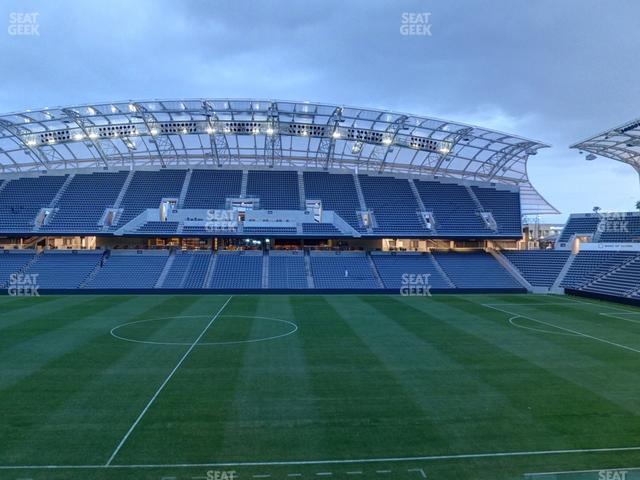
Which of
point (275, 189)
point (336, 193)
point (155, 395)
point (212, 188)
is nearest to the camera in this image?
point (155, 395)

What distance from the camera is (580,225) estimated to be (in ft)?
143

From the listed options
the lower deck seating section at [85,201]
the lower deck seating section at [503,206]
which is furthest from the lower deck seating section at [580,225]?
the lower deck seating section at [85,201]

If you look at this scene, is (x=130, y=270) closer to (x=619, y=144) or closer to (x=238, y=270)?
(x=238, y=270)

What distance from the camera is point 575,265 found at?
40344 mm

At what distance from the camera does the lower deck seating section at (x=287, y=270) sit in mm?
38312

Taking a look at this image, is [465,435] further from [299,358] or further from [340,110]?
[340,110]

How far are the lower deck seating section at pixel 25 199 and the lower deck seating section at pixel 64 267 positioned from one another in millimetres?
3671

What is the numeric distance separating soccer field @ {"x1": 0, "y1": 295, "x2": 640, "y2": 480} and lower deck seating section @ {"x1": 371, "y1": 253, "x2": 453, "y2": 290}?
1587cm

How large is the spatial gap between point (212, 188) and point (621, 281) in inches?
1486

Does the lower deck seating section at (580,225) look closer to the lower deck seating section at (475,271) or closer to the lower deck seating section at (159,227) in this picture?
the lower deck seating section at (475,271)

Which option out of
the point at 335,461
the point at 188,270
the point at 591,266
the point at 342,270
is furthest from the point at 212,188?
the point at 335,461

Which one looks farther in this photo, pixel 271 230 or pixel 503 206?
pixel 503 206

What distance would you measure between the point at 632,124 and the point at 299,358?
27374mm

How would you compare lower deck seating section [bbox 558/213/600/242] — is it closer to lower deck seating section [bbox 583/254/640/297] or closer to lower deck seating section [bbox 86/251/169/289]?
lower deck seating section [bbox 583/254/640/297]
